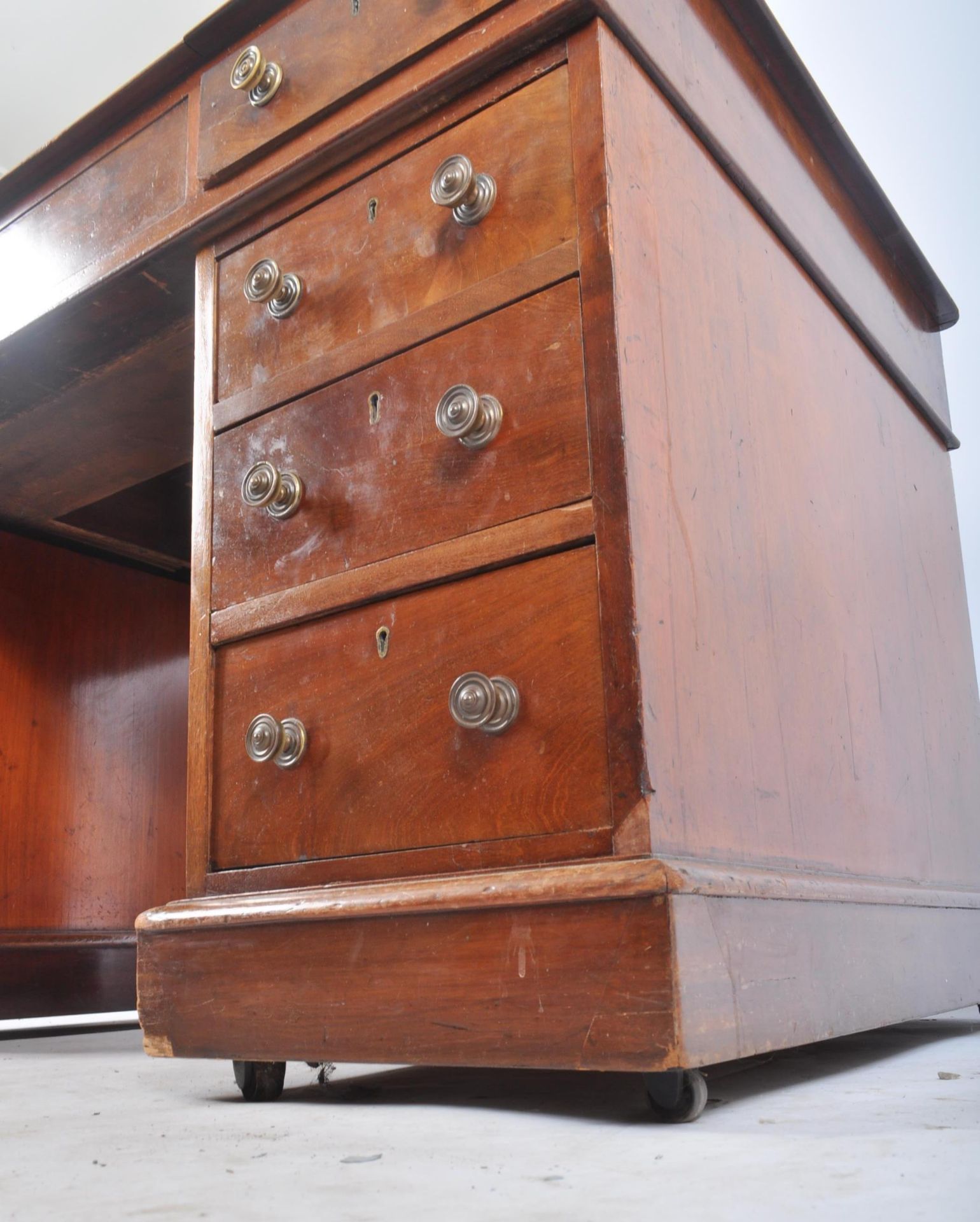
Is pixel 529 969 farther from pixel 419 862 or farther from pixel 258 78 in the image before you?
pixel 258 78

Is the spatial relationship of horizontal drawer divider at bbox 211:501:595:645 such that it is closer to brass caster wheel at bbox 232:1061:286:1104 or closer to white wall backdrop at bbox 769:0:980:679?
brass caster wheel at bbox 232:1061:286:1104

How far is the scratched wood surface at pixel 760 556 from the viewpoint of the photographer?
84 cm

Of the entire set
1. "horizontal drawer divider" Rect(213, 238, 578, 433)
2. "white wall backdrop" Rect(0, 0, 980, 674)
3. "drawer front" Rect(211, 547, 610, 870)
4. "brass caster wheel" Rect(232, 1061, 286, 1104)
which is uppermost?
"white wall backdrop" Rect(0, 0, 980, 674)

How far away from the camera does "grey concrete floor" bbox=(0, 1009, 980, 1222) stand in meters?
0.52

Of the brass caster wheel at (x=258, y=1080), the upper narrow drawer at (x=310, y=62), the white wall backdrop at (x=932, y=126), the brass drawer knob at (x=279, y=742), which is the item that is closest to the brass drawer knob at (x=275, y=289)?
the upper narrow drawer at (x=310, y=62)

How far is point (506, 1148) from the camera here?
0.65m

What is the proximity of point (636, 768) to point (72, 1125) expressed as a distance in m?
0.47

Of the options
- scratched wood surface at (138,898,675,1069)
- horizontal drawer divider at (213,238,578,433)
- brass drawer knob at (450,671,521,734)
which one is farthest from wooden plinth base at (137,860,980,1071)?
horizontal drawer divider at (213,238,578,433)

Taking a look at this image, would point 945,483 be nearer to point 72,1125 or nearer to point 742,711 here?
point 742,711

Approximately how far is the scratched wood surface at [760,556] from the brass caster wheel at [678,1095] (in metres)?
0.14

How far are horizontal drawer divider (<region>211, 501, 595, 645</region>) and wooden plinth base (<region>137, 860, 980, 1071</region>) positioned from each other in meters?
0.24

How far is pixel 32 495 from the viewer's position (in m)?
1.91

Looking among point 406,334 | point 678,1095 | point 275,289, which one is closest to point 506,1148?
point 678,1095

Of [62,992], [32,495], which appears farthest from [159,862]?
[32,495]
